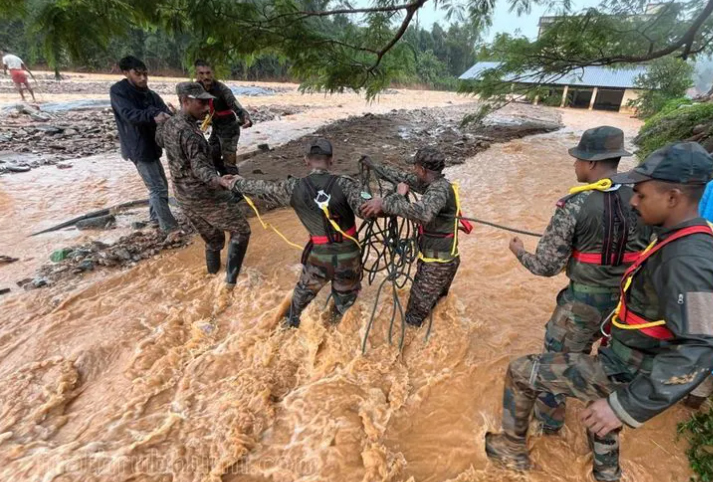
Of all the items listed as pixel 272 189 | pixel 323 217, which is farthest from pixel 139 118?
pixel 323 217

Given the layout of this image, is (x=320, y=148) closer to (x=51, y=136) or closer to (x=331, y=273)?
(x=331, y=273)

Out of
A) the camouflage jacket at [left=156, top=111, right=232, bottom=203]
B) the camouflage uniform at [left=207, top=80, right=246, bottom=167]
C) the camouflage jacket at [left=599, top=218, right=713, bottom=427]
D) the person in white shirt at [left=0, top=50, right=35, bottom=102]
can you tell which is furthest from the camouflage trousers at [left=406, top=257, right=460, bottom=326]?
the person in white shirt at [left=0, top=50, right=35, bottom=102]

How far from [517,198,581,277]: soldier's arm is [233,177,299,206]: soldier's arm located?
73.8 inches

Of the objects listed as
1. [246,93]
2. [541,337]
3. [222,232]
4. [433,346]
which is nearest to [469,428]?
[433,346]

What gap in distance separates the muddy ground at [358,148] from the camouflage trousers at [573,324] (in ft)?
15.1

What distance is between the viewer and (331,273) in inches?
130

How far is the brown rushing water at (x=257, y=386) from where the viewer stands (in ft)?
8.03

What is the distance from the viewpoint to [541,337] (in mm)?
3547

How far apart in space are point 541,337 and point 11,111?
16445 mm

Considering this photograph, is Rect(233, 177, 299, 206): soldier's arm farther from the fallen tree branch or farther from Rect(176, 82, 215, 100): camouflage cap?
the fallen tree branch

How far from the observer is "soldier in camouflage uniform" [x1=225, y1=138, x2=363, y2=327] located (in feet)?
9.74

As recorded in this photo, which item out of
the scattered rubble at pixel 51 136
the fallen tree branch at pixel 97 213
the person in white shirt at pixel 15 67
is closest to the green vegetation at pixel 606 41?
the fallen tree branch at pixel 97 213

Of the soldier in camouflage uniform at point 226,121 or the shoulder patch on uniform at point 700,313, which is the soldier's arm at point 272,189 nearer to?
the soldier in camouflage uniform at point 226,121

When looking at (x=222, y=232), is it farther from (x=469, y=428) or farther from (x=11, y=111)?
(x=11, y=111)
